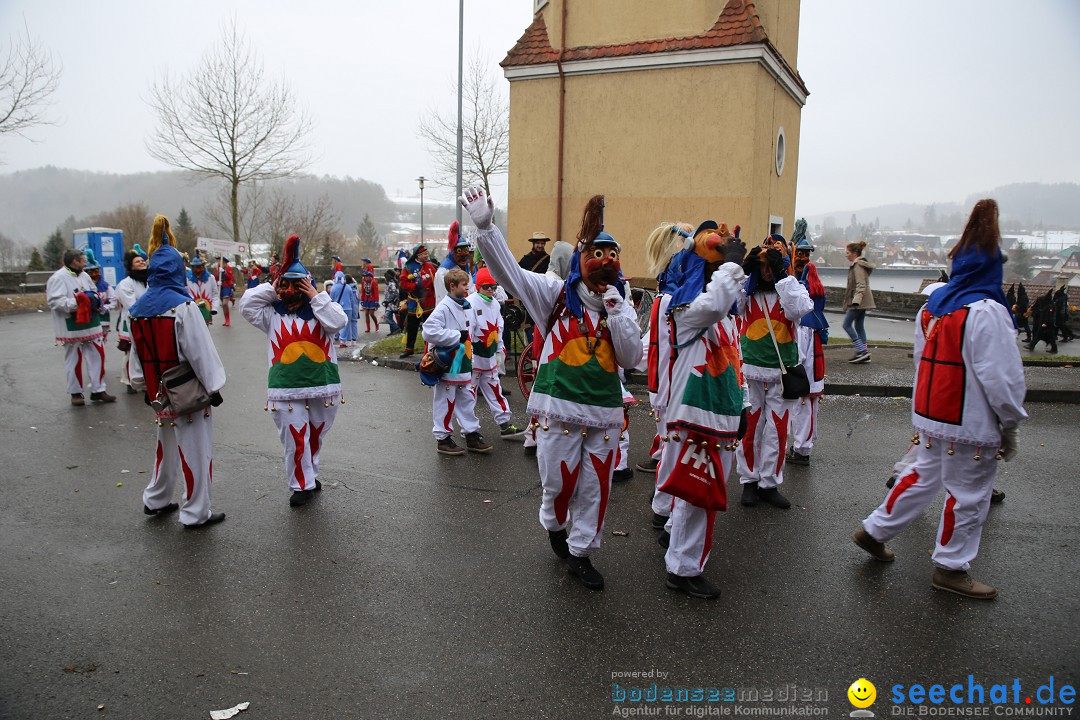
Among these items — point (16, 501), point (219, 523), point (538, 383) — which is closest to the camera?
point (538, 383)

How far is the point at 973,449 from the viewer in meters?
3.94

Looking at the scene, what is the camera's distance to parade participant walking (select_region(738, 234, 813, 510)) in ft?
18.2

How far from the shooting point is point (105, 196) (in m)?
118

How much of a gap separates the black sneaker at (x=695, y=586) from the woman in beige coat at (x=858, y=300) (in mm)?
8868

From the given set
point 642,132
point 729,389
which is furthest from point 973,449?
point 642,132

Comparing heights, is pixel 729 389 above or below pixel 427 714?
above

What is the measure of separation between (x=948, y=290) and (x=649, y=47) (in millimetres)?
11525

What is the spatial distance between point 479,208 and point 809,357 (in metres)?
4.38

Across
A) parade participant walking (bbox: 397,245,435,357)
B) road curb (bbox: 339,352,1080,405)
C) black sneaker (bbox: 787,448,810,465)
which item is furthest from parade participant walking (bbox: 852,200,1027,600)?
parade participant walking (bbox: 397,245,435,357)

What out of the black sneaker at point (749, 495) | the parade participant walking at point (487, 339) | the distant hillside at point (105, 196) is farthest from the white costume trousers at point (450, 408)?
the distant hillside at point (105, 196)

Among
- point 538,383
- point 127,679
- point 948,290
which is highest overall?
point 948,290

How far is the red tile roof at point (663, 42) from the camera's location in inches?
523

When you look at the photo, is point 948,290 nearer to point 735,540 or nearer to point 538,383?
point 735,540

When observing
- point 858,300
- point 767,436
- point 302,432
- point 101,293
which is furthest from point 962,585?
point 101,293
